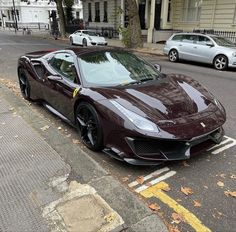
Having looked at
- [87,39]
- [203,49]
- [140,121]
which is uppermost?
[140,121]

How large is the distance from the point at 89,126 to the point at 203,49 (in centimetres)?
1021

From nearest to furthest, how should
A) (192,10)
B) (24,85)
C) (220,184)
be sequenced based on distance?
(220,184)
(24,85)
(192,10)

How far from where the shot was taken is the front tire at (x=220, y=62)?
12.1 meters

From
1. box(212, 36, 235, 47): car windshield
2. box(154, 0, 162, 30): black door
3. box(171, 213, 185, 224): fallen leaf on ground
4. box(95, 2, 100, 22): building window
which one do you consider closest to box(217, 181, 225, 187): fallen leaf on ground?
box(171, 213, 185, 224): fallen leaf on ground

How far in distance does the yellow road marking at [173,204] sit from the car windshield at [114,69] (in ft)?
5.48

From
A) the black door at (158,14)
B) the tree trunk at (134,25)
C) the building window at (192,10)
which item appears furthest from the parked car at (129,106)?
the black door at (158,14)

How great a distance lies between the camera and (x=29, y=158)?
391 centimetres

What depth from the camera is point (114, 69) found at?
4.62 meters

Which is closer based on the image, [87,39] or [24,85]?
[24,85]

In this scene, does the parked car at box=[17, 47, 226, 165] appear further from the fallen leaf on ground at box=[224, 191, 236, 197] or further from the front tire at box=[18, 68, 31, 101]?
the front tire at box=[18, 68, 31, 101]

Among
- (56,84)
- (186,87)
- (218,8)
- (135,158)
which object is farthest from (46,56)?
(218,8)

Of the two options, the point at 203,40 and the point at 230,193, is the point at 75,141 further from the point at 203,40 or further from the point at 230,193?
the point at 203,40

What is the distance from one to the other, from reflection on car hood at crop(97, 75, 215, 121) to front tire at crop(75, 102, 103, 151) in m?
0.34

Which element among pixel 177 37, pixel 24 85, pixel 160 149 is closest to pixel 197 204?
pixel 160 149
